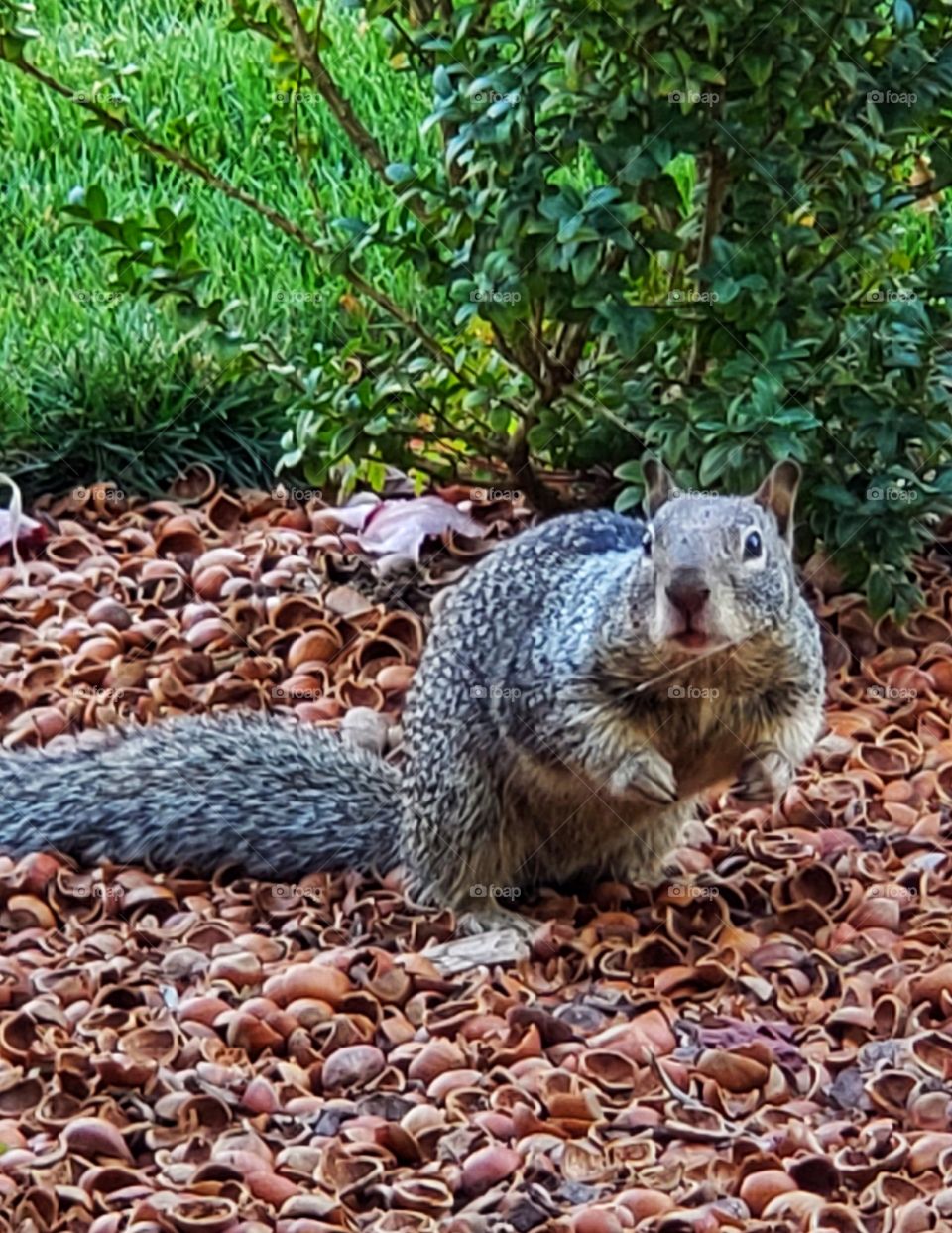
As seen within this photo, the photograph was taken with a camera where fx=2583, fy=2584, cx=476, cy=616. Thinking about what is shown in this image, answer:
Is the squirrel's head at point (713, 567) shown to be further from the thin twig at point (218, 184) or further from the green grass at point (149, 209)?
the green grass at point (149, 209)

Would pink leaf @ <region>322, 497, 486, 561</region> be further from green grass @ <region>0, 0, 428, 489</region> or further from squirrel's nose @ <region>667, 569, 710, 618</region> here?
squirrel's nose @ <region>667, 569, 710, 618</region>

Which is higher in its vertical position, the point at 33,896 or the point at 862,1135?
the point at 33,896

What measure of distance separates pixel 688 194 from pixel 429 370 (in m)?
0.77

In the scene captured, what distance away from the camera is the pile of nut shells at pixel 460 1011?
2.65 metres

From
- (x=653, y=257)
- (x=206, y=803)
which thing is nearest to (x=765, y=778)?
(x=206, y=803)

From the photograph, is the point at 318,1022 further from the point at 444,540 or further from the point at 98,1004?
the point at 444,540

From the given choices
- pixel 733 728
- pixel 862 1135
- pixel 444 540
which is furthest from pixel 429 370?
pixel 862 1135

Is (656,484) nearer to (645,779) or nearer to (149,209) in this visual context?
(645,779)

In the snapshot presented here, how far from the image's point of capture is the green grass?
454 centimetres

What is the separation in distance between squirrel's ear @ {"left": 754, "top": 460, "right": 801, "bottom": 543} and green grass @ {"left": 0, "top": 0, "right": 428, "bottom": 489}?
111cm

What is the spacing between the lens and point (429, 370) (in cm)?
409

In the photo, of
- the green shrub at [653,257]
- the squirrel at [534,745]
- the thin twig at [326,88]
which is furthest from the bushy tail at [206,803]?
the thin twig at [326,88]

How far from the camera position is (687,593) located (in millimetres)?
2996

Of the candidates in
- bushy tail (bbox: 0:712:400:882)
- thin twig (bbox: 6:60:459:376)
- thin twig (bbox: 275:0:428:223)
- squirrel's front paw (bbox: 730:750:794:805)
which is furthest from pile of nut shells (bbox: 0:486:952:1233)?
thin twig (bbox: 275:0:428:223)
